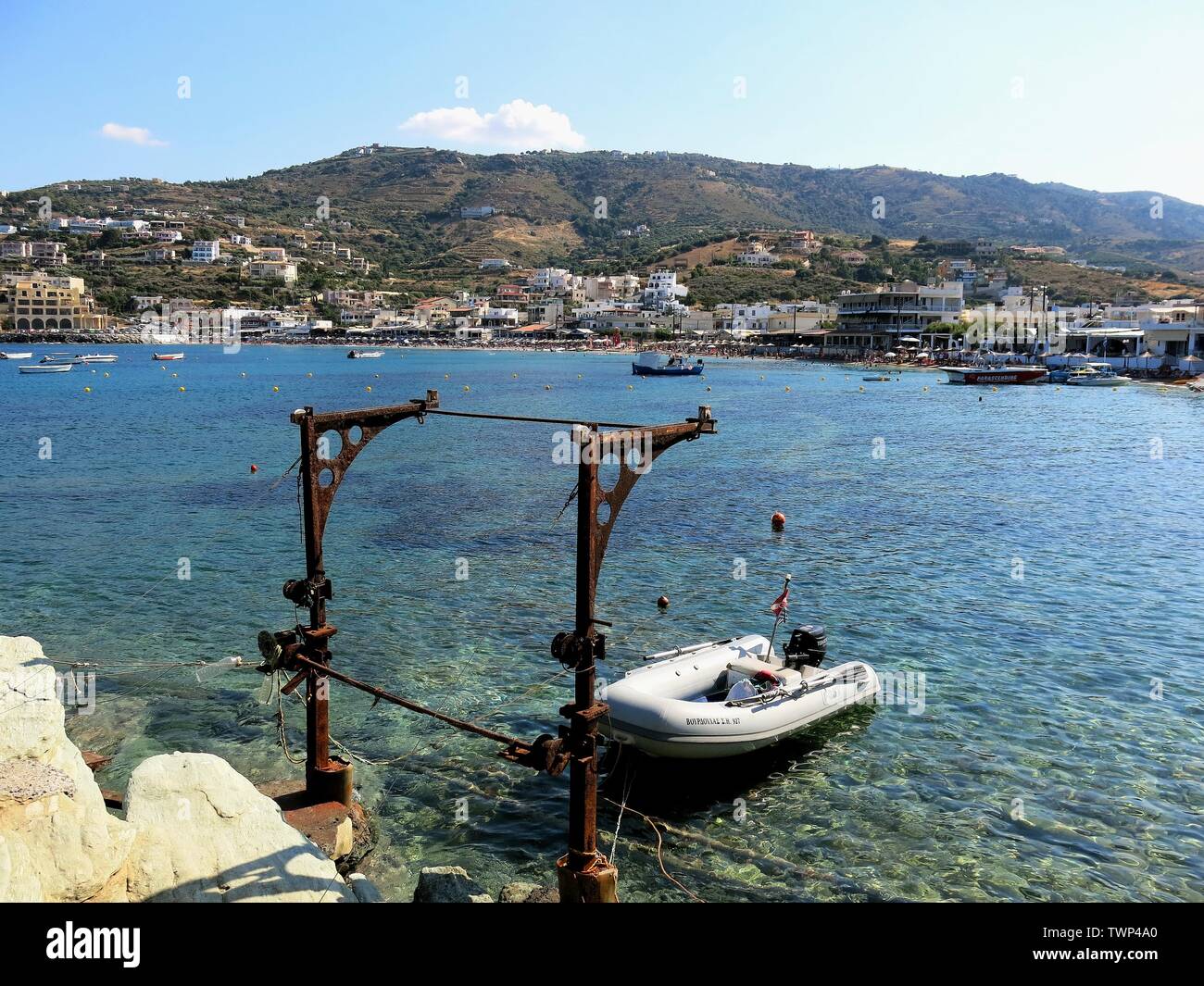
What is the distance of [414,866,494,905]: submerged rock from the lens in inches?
363

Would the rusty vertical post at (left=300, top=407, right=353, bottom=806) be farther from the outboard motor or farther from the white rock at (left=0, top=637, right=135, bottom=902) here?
the outboard motor

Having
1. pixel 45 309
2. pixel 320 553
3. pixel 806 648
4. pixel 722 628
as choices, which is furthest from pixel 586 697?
pixel 45 309

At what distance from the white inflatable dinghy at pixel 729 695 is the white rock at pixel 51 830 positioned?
6752 millimetres

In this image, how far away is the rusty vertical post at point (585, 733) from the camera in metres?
8.66

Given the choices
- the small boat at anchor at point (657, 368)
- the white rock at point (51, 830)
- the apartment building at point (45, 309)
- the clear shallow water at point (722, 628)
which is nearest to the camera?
the white rock at point (51, 830)

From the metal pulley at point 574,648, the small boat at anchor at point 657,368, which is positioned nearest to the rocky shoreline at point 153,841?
the metal pulley at point 574,648

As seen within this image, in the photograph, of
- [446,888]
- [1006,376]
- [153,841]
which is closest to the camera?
[153,841]

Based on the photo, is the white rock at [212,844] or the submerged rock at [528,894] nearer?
the white rock at [212,844]

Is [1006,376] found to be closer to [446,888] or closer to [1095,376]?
[1095,376]

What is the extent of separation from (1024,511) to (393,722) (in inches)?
1062

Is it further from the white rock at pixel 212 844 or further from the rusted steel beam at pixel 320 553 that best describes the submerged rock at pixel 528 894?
the rusted steel beam at pixel 320 553

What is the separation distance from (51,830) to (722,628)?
1398 cm

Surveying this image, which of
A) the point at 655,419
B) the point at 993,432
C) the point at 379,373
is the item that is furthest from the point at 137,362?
the point at 993,432

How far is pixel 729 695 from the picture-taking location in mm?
13891
